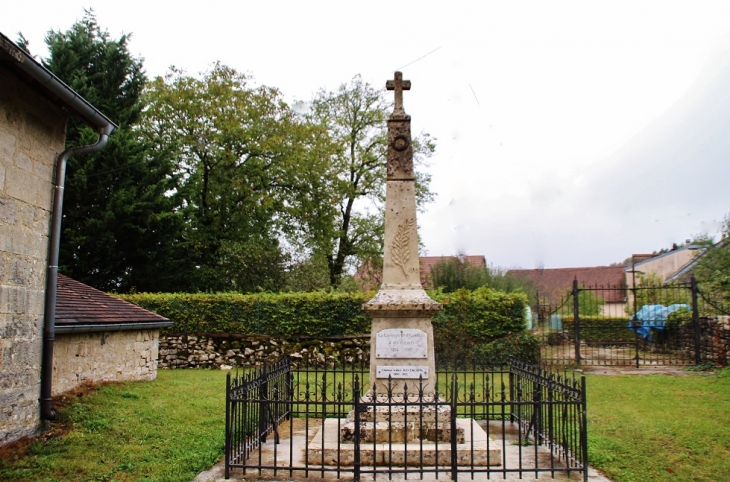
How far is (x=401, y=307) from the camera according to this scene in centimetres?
638

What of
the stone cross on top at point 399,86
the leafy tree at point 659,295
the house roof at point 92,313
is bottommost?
the house roof at point 92,313

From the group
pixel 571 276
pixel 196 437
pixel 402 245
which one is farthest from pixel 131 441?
pixel 571 276

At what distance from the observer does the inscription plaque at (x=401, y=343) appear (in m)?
6.42

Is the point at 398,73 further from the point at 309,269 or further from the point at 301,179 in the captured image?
the point at 301,179

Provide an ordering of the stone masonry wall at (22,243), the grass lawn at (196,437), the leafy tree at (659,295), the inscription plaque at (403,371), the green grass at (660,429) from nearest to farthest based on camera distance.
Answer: the grass lawn at (196,437) → the green grass at (660,429) → the stone masonry wall at (22,243) → the inscription plaque at (403,371) → the leafy tree at (659,295)

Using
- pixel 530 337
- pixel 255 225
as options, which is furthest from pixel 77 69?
pixel 530 337

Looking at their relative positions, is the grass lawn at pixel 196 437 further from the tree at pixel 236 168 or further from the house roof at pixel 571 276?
the house roof at pixel 571 276

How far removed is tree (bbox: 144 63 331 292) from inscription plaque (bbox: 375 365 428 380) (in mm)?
14992

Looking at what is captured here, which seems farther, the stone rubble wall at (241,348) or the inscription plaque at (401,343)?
the stone rubble wall at (241,348)

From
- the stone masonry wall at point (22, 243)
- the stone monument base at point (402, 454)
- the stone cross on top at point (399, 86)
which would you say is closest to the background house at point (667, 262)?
the stone cross on top at point (399, 86)

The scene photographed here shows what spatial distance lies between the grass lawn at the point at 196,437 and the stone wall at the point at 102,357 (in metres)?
0.38

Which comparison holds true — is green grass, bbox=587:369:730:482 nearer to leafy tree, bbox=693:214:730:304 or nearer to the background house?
leafy tree, bbox=693:214:730:304

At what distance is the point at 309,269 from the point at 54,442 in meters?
15.5

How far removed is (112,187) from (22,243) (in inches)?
496
